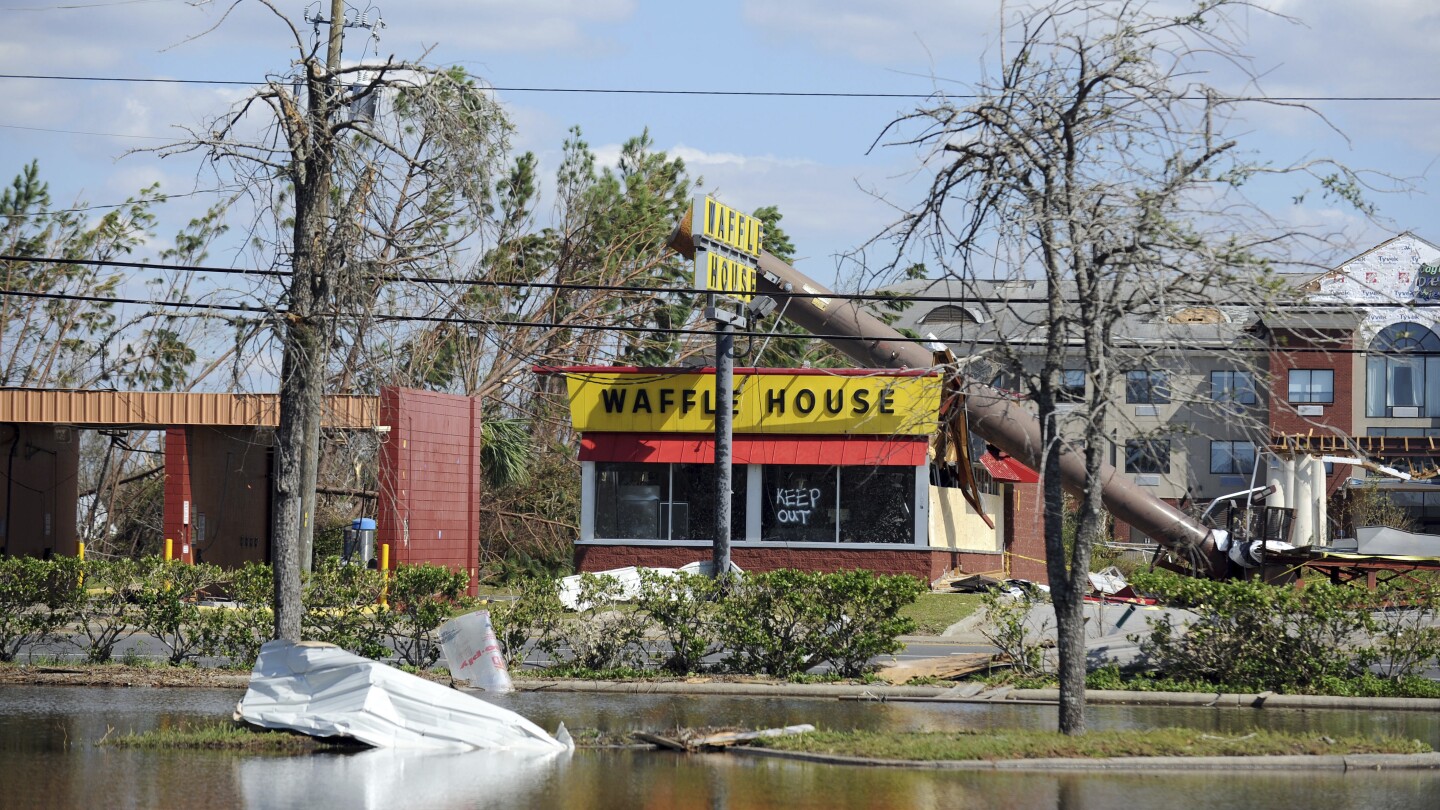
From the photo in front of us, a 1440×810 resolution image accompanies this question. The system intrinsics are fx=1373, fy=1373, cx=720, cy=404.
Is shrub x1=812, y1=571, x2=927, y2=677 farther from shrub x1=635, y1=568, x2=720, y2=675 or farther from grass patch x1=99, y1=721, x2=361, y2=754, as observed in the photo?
grass patch x1=99, y1=721, x2=361, y2=754

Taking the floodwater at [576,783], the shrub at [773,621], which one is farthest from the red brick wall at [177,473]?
the shrub at [773,621]

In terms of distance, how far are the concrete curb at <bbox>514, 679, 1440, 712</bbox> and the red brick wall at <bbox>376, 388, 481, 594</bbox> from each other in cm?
974

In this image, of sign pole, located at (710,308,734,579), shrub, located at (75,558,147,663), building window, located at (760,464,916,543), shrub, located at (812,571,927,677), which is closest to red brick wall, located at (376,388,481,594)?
sign pole, located at (710,308,734,579)

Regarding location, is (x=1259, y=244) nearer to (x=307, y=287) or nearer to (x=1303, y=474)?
(x=307, y=287)

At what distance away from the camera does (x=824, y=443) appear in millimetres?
28422

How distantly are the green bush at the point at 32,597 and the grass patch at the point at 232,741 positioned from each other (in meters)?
5.31

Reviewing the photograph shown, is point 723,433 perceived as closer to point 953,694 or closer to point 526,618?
point 526,618

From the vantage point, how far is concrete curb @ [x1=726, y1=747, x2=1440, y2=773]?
10.1 m

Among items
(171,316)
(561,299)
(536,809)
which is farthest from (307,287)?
(561,299)

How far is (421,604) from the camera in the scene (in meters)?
15.7

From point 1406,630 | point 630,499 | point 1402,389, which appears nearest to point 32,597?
point 630,499

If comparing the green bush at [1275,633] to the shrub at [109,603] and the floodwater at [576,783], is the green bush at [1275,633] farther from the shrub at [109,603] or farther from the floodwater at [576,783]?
the shrub at [109,603]

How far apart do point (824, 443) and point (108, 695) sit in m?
16.7

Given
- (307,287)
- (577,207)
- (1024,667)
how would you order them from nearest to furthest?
1. (307,287)
2. (1024,667)
3. (577,207)
